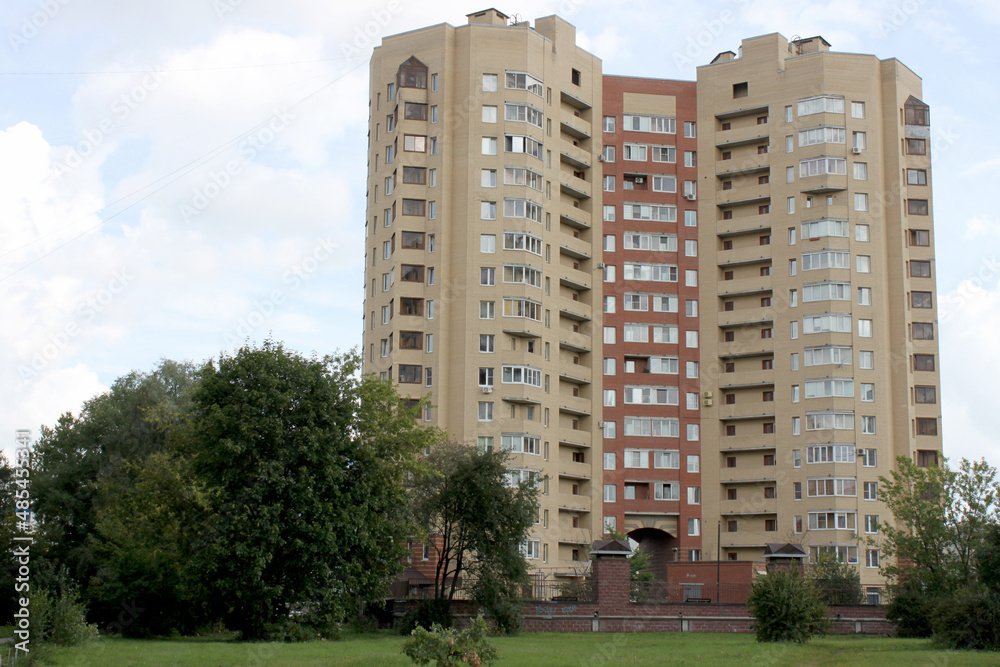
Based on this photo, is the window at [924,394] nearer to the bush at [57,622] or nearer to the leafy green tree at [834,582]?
the leafy green tree at [834,582]

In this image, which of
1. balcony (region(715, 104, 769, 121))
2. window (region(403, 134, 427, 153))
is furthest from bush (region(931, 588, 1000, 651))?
balcony (region(715, 104, 769, 121))

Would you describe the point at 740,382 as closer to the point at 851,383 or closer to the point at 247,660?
the point at 851,383

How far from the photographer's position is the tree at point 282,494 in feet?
148

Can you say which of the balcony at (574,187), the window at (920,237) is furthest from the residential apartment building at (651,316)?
the window at (920,237)

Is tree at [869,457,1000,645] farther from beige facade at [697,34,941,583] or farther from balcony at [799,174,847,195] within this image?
balcony at [799,174,847,195]

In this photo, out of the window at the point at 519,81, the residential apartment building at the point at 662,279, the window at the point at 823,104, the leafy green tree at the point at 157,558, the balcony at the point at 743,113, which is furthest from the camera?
the balcony at the point at 743,113

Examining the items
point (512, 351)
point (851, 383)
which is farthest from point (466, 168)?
point (851, 383)

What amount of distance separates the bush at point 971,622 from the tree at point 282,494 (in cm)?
2348

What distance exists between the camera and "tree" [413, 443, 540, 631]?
51750mm

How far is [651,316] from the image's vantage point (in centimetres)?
9994

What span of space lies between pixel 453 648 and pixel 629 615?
28.3 metres

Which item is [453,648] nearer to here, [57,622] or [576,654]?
[576,654]

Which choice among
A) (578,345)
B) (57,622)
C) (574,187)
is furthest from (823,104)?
(57,622)

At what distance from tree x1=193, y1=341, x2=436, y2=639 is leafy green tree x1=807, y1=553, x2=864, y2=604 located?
19.5m
